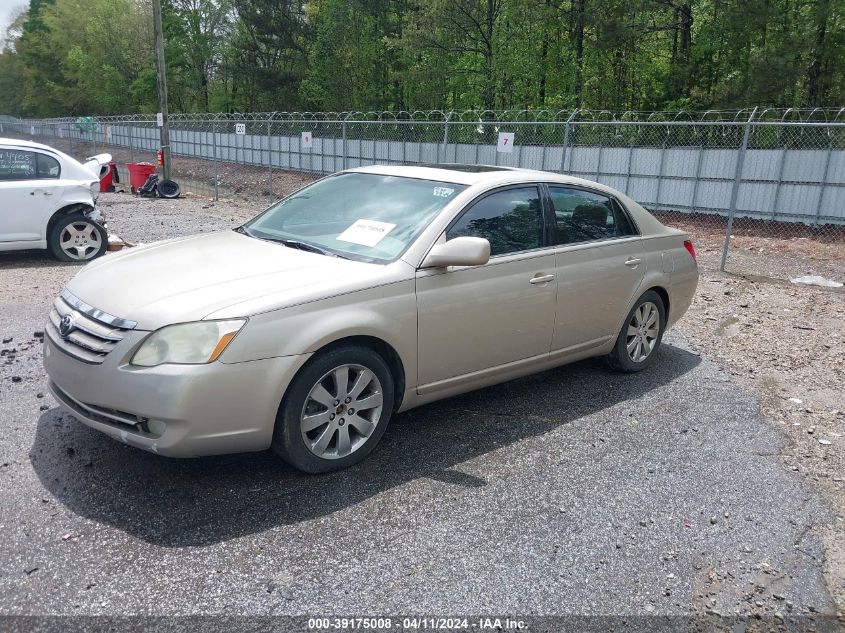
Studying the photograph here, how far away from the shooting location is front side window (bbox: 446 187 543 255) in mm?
4465

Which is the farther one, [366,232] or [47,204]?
[47,204]

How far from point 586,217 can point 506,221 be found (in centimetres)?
92

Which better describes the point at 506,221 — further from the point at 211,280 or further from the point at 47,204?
the point at 47,204

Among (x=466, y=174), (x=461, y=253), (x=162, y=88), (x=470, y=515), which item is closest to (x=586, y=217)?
(x=466, y=174)

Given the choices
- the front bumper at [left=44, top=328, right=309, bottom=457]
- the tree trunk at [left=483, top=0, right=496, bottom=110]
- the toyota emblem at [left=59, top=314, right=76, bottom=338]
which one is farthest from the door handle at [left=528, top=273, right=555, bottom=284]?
the tree trunk at [left=483, top=0, right=496, bottom=110]

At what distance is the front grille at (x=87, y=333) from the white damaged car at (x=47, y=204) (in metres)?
6.29

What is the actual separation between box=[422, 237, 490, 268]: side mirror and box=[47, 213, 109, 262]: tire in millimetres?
7438

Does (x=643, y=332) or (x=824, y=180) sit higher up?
(x=824, y=180)

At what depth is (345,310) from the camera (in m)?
3.73

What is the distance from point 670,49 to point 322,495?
26156 millimetres

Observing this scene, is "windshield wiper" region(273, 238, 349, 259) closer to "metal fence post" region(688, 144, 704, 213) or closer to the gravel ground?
the gravel ground

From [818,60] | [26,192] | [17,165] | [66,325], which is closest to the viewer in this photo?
[66,325]

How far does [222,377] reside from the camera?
3330mm

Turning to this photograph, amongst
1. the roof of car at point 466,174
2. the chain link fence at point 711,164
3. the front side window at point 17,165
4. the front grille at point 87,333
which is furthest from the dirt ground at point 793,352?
the front side window at point 17,165
